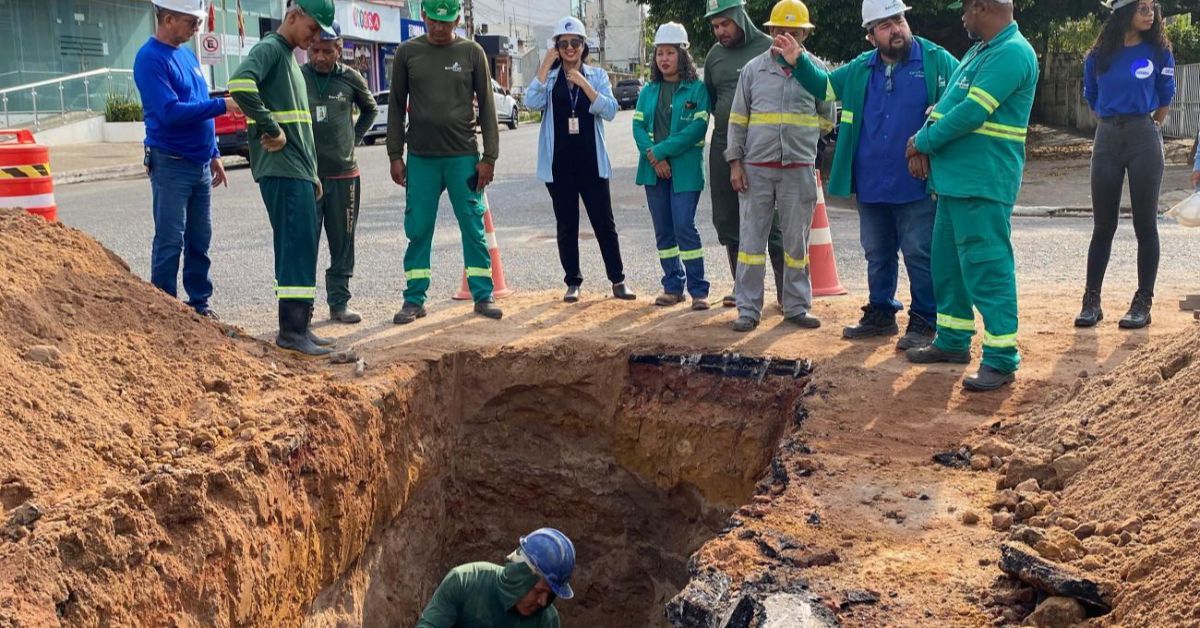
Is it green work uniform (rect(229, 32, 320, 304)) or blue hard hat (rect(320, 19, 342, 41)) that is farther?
blue hard hat (rect(320, 19, 342, 41))

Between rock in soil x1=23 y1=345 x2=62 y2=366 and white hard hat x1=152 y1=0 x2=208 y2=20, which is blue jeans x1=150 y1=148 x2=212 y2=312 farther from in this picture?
rock in soil x1=23 y1=345 x2=62 y2=366

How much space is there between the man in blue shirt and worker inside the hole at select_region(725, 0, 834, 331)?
3015 mm

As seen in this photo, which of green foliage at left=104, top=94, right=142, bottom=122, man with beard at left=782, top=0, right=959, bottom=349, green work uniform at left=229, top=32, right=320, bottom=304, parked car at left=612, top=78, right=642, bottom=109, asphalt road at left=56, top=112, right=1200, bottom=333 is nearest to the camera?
green work uniform at left=229, top=32, right=320, bottom=304

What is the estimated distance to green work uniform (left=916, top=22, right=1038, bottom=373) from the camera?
5523mm

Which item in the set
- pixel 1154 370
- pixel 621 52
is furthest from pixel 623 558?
pixel 621 52

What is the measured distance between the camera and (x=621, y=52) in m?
86.6

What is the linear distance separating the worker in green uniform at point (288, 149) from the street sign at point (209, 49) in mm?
16803

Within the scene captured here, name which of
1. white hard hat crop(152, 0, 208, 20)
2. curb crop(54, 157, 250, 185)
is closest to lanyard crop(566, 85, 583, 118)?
white hard hat crop(152, 0, 208, 20)

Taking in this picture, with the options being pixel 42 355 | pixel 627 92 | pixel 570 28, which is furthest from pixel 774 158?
pixel 627 92

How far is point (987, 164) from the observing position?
5629mm

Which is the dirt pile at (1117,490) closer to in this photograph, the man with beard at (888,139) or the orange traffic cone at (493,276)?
the man with beard at (888,139)

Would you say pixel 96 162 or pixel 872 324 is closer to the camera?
pixel 872 324

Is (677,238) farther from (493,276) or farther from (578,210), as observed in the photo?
(493,276)

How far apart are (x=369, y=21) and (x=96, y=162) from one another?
20.8 metres
